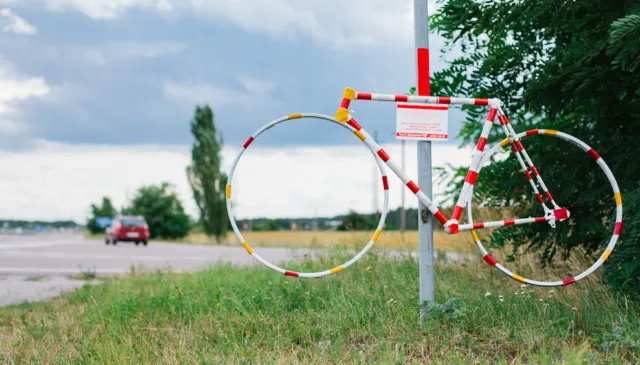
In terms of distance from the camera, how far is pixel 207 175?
37188mm

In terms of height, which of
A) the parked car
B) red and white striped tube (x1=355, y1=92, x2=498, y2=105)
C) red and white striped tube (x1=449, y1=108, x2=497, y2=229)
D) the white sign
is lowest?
the parked car

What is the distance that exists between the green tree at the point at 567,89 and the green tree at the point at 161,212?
50600mm

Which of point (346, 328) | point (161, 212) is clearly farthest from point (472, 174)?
point (161, 212)

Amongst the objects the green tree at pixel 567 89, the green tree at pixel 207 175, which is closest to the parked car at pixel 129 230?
the green tree at pixel 207 175

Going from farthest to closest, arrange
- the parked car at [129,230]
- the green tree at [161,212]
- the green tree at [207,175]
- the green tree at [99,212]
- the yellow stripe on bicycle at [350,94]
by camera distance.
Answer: the green tree at [99,212]
the green tree at [161,212]
the green tree at [207,175]
the parked car at [129,230]
the yellow stripe on bicycle at [350,94]

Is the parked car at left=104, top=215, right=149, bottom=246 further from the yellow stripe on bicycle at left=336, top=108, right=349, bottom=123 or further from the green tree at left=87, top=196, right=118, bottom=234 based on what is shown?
the green tree at left=87, top=196, right=118, bottom=234

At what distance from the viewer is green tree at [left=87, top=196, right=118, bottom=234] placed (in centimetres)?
8656

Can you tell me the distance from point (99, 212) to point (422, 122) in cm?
9166

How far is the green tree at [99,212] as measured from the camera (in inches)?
3408

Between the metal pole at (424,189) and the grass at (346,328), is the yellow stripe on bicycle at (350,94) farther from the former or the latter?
the grass at (346,328)

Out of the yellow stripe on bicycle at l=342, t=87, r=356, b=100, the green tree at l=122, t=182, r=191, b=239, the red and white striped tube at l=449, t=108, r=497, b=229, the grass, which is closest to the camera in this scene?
the grass

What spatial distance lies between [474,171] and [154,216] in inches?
2109

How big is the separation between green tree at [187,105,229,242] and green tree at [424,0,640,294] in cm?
2955

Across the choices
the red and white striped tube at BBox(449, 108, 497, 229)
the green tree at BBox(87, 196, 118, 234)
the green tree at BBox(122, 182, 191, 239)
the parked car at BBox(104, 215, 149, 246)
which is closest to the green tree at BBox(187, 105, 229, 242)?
the parked car at BBox(104, 215, 149, 246)
